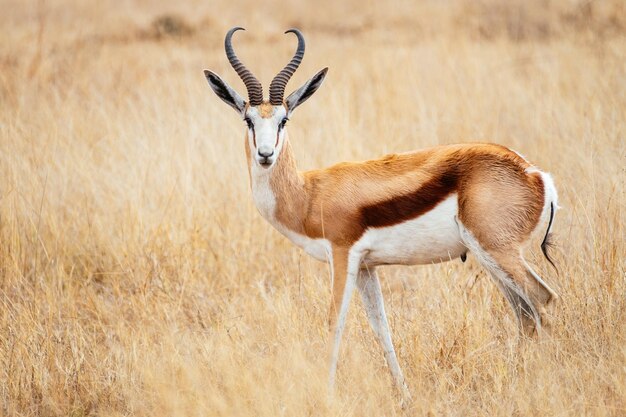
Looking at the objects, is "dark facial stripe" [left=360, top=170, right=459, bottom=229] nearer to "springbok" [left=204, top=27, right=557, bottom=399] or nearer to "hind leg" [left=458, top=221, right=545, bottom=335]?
"springbok" [left=204, top=27, right=557, bottom=399]

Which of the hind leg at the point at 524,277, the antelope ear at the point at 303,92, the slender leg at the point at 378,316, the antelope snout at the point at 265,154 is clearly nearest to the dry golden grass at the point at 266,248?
the slender leg at the point at 378,316

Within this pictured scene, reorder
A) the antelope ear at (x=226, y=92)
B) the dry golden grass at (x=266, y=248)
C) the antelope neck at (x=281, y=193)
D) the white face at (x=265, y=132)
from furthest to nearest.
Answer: the antelope ear at (x=226, y=92)
the antelope neck at (x=281, y=193)
the white face at (x=265, y=132)
the dry golden grass at (x=266, y=248)

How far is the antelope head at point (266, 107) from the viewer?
4.45 meters

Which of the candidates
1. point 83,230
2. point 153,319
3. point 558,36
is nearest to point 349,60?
point 558,36

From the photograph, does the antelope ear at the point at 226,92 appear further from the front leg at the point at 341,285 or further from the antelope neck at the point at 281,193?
the front leg at the point at 341,285

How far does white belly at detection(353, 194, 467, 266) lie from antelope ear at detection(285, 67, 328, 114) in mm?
947

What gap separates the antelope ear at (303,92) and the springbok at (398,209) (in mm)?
132

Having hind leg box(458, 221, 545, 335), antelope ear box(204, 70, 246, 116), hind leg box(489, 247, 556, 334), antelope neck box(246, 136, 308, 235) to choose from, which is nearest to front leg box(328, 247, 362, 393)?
antelope neck box(246, 136, 308, 235)

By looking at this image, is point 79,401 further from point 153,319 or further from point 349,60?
point 349,60

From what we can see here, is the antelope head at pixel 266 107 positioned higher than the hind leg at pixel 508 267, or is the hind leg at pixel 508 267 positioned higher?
the antelope head at pixel 266 107

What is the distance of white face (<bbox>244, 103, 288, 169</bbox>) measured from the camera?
439cm

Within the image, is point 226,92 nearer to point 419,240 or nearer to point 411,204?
point 411,204

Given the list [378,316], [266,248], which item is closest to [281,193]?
[378,316]

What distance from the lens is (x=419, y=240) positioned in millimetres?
4469
